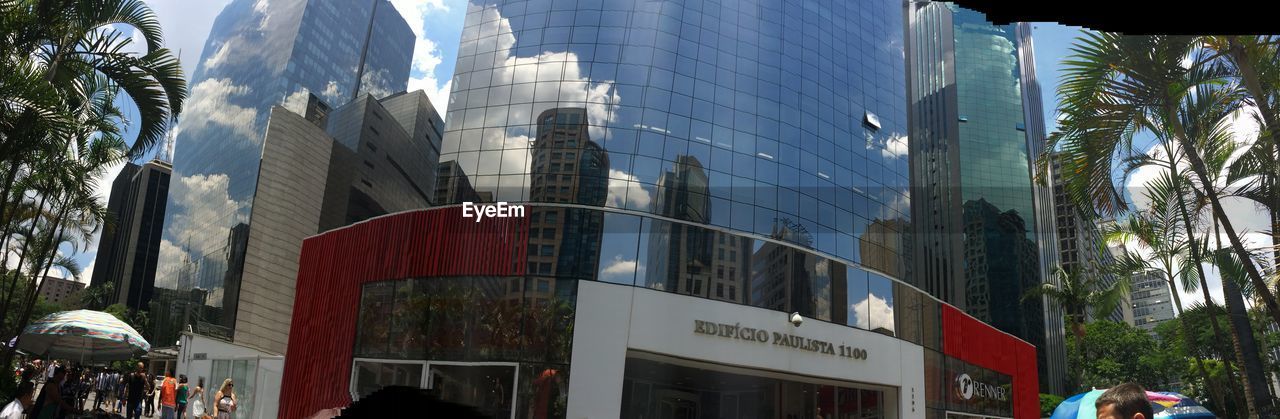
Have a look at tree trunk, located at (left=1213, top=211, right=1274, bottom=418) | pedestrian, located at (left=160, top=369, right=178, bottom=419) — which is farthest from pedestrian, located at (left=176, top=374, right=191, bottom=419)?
tree trunk, located at (left=1213, top=211, right=1274, bottom=418)

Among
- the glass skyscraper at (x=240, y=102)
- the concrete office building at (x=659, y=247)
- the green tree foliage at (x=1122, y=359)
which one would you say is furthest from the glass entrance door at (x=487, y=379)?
the green tree foliage at (x=1122, y=359)

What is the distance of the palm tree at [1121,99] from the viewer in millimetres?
5719

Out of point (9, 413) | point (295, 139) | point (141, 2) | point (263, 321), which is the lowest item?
point (9, 413)

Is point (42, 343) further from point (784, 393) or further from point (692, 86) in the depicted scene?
point (692, 86)

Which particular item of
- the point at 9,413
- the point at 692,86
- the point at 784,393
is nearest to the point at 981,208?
the point at 692,86

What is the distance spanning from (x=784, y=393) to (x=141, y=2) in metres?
15.1

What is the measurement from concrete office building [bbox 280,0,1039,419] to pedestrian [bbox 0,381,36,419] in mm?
4490

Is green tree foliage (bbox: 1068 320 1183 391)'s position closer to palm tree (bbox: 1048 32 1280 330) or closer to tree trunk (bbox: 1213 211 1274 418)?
tree trunk (bbox: 1213 211 1274 418)

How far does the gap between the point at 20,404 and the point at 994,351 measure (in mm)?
20955

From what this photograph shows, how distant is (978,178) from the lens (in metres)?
60.6

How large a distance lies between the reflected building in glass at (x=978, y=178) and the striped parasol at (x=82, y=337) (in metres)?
55.3

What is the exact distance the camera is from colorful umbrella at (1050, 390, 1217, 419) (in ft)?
8.24

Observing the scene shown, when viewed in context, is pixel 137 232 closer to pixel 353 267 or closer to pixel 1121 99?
pixel 353 267

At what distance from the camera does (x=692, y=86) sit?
2808 cm
